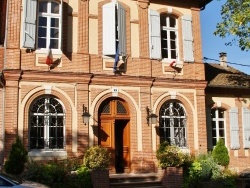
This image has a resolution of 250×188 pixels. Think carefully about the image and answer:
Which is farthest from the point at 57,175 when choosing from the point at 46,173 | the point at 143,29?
the point at 143,29

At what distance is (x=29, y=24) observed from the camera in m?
14.2

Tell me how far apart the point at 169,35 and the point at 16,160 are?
847 cm

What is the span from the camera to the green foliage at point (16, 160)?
497 inches

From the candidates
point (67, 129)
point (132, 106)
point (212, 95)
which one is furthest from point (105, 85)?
point (212, 95)

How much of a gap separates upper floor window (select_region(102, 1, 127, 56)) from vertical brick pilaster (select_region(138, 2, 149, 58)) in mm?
804

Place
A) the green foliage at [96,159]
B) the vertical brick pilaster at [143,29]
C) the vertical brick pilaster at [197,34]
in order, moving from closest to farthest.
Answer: the green foliage at [96,159] < the vertical brick pilaster at [143,29] < the vertical brick pilaster at [197,34]

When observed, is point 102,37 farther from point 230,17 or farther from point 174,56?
point 230,17

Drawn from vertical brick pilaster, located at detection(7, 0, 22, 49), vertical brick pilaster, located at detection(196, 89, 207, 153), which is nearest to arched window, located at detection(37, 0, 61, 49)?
vertical brick pilaster, located at detection(7, 0, 22, 49)

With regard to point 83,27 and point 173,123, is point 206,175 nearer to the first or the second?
point 173,123

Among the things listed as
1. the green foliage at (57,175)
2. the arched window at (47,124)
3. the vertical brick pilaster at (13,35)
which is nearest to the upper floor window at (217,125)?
the green foliage at (57,175)

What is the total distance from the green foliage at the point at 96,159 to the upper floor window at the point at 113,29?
13.1ft

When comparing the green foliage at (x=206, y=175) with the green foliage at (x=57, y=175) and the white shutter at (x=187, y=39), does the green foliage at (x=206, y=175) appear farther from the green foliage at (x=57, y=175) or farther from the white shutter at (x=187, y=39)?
the white shutter at (x=187, y=39)

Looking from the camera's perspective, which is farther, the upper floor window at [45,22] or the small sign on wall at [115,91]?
the small sign on wall at [115,91]

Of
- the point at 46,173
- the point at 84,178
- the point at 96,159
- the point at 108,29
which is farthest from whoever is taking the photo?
the point at 108,29
